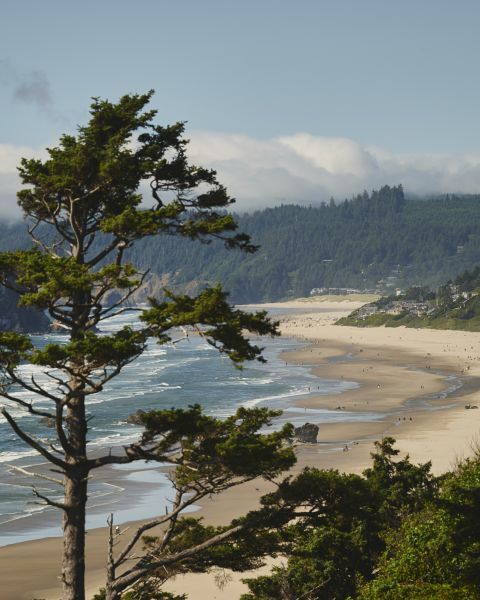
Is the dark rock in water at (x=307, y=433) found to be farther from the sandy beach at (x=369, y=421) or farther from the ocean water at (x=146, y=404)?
the ocean water at (x=146, y=404)

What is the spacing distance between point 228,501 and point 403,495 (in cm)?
1567

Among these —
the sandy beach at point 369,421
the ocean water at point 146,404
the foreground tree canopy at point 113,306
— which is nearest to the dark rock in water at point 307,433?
the sandy beach at point 369,421

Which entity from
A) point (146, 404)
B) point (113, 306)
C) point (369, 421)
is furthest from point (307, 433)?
point (113, 306)

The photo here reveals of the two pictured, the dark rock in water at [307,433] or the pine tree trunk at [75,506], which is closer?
the pine tree trunk at [75,506]

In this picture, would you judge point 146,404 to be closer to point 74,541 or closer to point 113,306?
point 74,541

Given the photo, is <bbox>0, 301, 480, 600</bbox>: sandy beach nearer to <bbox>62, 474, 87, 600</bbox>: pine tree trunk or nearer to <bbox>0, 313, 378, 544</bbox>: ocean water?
<bbox>0, 313, 378, 544</bbox>: ocean water

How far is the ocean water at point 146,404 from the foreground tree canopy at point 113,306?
101 cm

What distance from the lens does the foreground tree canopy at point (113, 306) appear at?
1101cm

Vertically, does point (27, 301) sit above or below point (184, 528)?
above

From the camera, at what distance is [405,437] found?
48.1 metres

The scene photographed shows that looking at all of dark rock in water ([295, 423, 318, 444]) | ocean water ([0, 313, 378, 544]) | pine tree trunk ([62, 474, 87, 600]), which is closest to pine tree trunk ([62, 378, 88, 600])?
pine tree trunk ([62, 474, 87, 600])

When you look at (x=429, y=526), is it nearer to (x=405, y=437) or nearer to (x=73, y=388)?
(x=73, y=388)

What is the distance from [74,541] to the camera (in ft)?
39.2

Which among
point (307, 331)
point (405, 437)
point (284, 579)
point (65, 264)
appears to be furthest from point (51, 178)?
point (307, 331)
